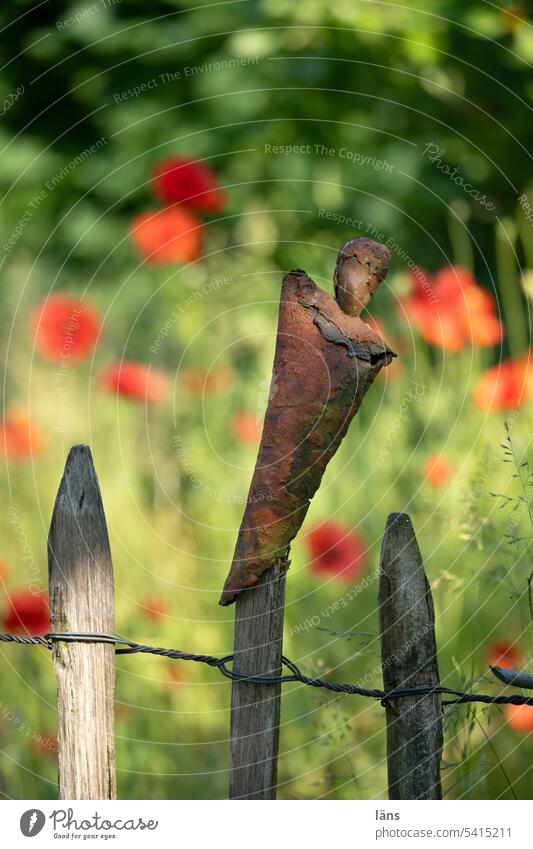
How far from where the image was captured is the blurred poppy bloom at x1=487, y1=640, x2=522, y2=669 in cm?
190

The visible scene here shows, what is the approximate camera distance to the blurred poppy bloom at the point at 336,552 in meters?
2.17

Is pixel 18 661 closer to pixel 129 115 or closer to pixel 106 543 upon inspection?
pixel 106 543

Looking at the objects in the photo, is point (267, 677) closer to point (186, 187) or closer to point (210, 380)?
point (186, 187)

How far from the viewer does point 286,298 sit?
3.73ft

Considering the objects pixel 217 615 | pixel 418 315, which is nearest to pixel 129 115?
pixel 418 315

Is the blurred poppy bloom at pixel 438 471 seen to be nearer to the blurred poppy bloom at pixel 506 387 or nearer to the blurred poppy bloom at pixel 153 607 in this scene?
the blurred poppy bloom at pixel 506 387

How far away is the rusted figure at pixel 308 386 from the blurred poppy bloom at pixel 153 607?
1.09 metres

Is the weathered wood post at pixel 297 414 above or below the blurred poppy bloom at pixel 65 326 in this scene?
below

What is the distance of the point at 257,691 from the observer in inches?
48.4

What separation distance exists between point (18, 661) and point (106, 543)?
3.95 feet

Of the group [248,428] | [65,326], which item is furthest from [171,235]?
[248,428]
